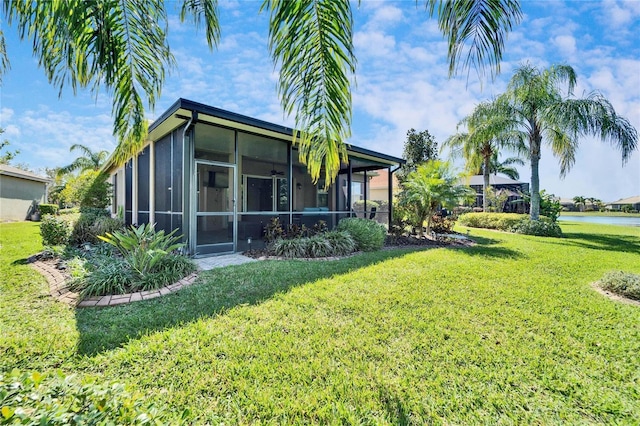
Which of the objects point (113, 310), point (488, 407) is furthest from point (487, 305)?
point (113, 310)

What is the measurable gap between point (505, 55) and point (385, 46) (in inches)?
41.1

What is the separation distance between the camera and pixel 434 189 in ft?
32.8

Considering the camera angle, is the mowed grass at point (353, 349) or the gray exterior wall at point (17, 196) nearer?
the mowed grass at point (353, 349)

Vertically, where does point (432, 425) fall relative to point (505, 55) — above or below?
below

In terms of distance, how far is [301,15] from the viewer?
69.8 inches

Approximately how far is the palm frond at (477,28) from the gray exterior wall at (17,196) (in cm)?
2592

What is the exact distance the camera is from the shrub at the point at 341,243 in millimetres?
7637

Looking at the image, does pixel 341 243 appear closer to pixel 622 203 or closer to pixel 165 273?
pixel 165 273

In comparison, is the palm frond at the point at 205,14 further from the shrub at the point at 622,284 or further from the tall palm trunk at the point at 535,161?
the tall palm trunk at the point at 535,161

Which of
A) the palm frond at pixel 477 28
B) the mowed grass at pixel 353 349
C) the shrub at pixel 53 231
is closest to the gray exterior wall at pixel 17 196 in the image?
the shrub at pixel 53 231

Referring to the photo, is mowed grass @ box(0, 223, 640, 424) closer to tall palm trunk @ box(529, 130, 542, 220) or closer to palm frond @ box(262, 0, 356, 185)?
palm frond @ box(262, 0, 356, 185)

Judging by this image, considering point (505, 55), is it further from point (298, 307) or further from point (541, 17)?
point (298, 307)

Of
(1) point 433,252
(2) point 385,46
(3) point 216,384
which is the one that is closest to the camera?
(3) point 216,384

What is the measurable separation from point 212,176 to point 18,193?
2042 cm
